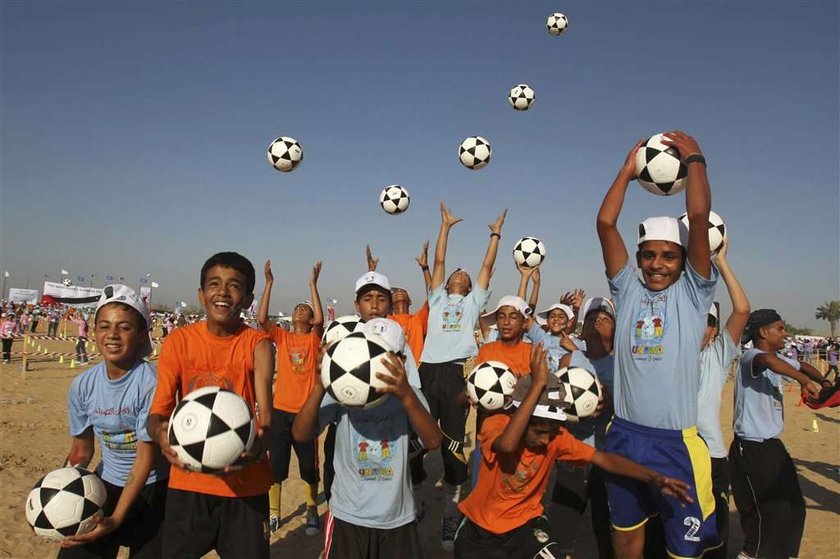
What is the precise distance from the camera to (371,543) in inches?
143

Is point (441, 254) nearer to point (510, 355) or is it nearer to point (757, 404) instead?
point (510, 355)

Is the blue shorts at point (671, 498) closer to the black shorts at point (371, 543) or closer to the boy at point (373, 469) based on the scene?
the boy at point (373, 469)

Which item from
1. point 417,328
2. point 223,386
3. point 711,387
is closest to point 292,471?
point 417,328

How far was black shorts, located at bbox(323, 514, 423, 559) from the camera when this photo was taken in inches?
142

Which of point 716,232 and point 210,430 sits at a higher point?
point 716,232

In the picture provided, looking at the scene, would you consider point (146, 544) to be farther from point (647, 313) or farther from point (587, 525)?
point (587, 525)

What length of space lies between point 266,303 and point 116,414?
3.28m

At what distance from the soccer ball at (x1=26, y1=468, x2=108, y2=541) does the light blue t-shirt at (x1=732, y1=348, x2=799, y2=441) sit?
6214 mm

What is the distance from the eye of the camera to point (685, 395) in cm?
365

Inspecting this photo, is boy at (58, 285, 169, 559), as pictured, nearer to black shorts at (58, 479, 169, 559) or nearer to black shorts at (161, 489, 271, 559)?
black shorts at (58, 479, 169, 559)

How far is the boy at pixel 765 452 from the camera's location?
5.44 m

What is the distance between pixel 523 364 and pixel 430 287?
2514 millimetres

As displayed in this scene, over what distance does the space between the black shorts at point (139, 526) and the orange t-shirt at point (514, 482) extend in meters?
2.38

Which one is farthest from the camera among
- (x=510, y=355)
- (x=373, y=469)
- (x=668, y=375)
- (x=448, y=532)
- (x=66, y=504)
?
(x=448, y=532)
